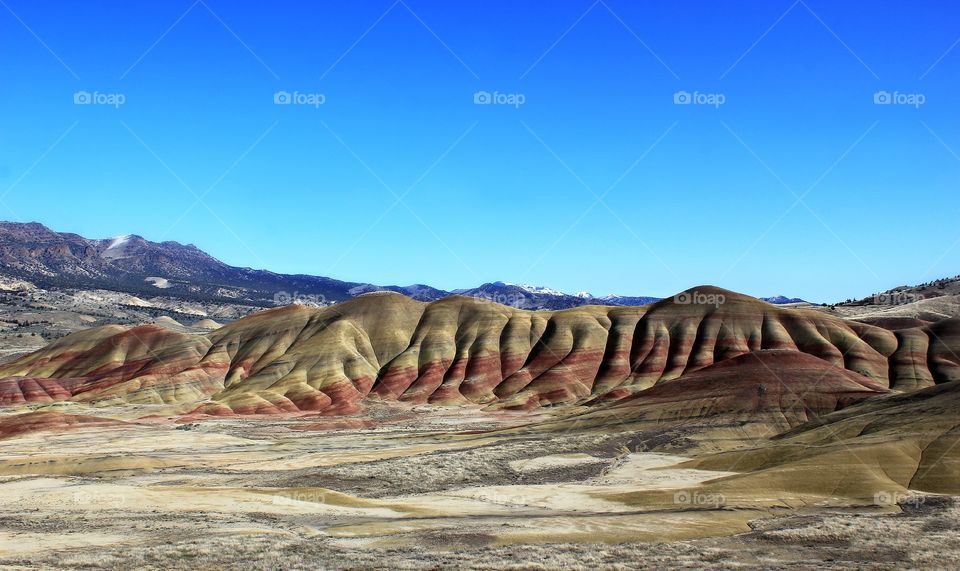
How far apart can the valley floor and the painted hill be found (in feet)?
196

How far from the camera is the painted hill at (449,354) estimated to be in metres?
137

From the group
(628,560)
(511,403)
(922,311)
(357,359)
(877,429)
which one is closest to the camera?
(628,560)

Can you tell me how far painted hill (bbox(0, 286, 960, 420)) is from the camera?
137 meters

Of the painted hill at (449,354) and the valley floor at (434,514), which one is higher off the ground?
the painted hill at (449,354)

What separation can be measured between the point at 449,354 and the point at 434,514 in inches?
4546

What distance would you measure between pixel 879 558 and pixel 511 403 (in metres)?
104

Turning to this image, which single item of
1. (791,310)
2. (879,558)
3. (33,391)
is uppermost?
(791,310)

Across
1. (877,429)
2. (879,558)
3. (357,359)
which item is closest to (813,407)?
(877,429)

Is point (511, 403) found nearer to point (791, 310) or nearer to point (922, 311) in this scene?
point (791, 310)

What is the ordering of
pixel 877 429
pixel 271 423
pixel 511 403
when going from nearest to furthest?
pixel 877 429 → pixel 271 423 → pixel 511 403

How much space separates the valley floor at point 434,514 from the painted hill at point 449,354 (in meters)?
59.7

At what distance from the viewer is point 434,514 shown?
45469 mm

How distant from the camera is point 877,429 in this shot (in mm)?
62000

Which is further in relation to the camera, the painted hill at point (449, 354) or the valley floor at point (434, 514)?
the painted hill at point (449, 354)
